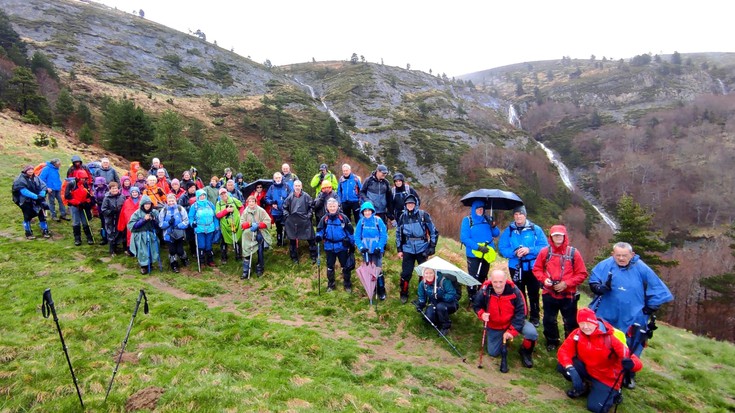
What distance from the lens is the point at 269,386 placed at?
16.6 ft

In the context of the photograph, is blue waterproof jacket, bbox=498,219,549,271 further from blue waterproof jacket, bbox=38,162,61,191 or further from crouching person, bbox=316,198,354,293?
blue waterproof jacket, bbox=38,162,61,191

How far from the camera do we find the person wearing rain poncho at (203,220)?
10.6m

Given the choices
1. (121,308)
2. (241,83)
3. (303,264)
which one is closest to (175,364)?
(121,308)

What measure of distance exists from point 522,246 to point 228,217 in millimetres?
8341

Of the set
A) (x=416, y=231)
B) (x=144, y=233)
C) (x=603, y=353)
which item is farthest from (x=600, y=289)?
(x=144, y=233)

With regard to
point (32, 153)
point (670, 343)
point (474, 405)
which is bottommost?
point (670, 343)

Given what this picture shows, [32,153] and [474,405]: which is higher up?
[32,153]

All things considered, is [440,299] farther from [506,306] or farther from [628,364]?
[628,364]

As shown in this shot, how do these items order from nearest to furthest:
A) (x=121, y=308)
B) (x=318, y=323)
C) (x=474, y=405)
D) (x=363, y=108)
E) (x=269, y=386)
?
(x=269, y=386) < (x=474, y=405) < (x=121, y=308) < (x=318, y=323) < (x=363, y=108)

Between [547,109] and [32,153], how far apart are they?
143 meters

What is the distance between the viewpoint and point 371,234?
8.89m

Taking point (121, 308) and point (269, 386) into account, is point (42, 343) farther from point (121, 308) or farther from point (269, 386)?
point (269, 386)

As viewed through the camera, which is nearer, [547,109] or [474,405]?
[474,405]

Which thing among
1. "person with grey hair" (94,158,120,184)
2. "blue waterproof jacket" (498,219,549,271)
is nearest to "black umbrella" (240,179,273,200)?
"person with grey hair" (94,158,120,184)
